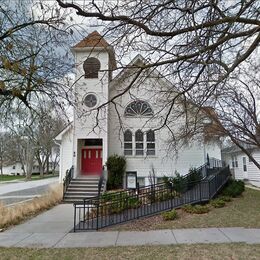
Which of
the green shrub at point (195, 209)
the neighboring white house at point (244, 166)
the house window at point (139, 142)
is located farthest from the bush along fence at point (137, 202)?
the neighboring white house at point (244, 166)

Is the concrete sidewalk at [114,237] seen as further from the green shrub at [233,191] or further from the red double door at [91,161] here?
the red double door at [91,161]

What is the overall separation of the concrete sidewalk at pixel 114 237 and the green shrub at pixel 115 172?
28.2 ft

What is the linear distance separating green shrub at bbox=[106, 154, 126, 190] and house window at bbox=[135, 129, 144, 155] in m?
1.70

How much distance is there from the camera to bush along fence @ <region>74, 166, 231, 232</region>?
34.3 ft

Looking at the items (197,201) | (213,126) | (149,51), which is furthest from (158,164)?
(149,51)

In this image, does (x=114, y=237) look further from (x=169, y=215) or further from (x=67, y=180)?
(x=67, y=180)

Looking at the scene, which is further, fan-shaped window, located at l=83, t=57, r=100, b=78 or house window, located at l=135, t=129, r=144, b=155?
house window, located at l=135, t=129, r=144, b=155

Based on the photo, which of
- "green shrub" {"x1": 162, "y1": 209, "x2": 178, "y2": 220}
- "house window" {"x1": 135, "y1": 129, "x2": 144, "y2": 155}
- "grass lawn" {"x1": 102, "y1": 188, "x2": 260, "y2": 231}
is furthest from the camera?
"house window" {"x1": 135, "y1": 129, "x2": 144, "y2": 155}

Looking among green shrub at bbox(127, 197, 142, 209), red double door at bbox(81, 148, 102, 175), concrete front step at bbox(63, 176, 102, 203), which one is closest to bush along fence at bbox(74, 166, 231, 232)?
green shrub at bbox(127, 197, 142, 209)

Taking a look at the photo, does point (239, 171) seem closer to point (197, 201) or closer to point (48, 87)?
point (197, 201)

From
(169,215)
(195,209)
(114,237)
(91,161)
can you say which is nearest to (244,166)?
(91,161)

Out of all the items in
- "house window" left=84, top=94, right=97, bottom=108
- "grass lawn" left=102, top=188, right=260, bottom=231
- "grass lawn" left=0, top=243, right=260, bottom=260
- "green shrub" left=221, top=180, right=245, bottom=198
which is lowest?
"grass lawn" left=0, top=243, right=260, bottom=260

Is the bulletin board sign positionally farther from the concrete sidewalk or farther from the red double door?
the concrete sidewalk

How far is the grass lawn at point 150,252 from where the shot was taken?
254 inches
